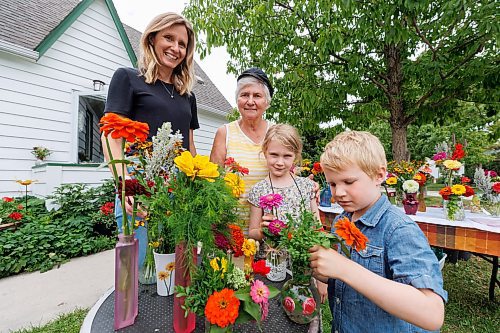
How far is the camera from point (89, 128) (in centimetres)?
584

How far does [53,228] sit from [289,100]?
429 cm

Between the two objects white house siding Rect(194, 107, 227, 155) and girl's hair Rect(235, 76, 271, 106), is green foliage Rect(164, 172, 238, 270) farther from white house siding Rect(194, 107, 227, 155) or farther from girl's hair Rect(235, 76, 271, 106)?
white house siding Rect(194, 107, 227, 155)

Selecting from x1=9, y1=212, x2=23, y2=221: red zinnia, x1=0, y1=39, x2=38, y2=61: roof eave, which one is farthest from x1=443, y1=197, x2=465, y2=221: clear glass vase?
x1=0, y1=39, x2=38, y2=61: roof eave

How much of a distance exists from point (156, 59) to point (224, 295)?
1.43 metres

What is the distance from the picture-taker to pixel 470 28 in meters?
3.67

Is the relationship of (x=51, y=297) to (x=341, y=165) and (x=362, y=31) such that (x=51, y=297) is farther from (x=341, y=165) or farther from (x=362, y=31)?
A: (x=362, y=31)

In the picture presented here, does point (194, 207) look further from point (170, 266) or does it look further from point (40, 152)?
point (40, 152)

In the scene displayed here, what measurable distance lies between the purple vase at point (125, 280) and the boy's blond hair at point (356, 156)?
2.47 ft

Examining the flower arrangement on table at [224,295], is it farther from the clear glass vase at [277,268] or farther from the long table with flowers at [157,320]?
the clear glass vase at [277,268]

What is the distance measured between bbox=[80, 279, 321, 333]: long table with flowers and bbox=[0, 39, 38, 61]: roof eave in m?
5.23

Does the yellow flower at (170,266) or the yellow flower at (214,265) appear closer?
the yellow flower at (214,265)

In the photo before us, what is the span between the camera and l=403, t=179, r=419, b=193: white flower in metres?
2.66

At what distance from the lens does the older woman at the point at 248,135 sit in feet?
5.98

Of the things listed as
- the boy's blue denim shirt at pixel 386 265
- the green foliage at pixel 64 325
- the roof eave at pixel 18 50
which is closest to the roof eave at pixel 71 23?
the roof eave at pixel 18 50
